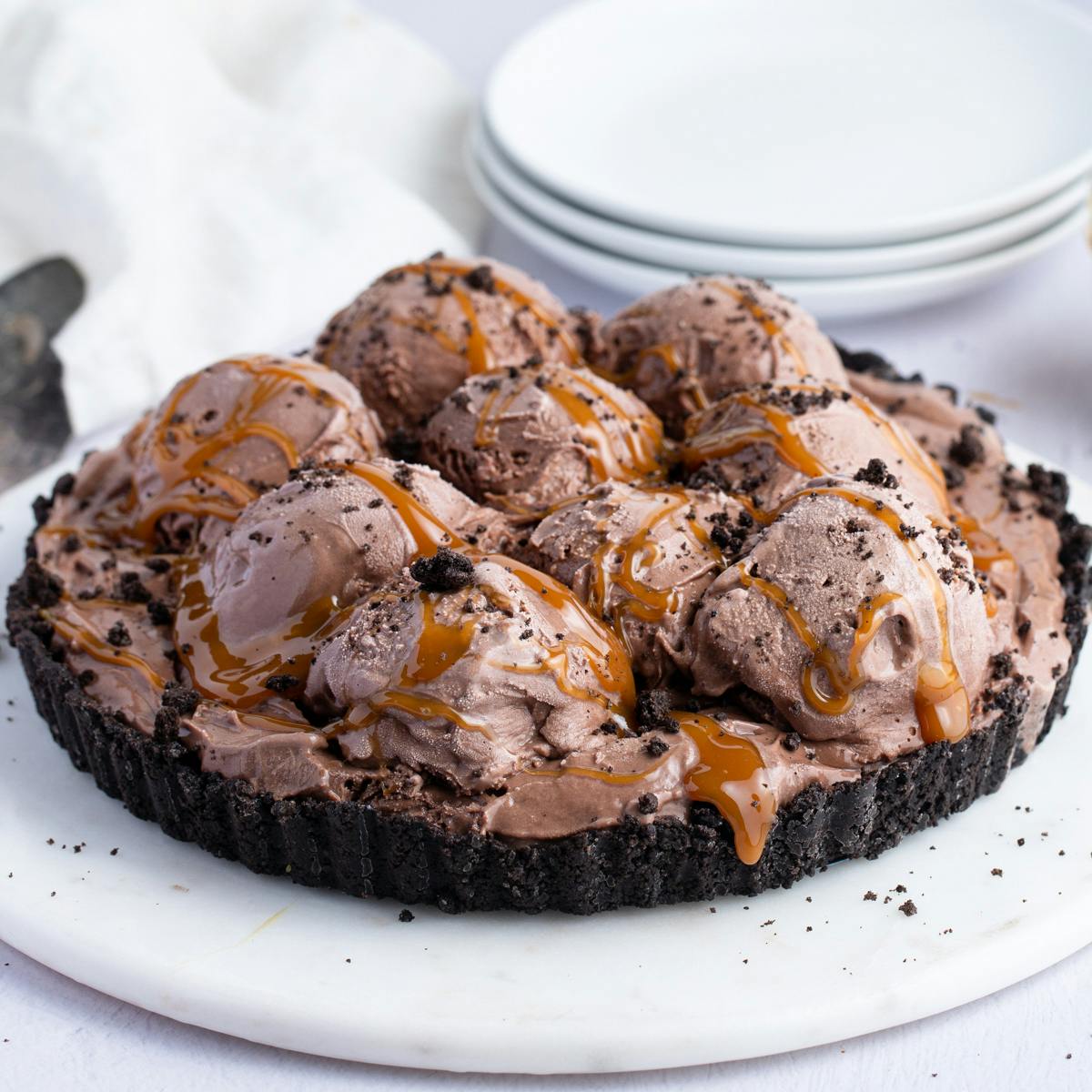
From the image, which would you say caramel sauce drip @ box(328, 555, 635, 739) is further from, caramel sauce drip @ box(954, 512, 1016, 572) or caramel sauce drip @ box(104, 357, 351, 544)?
caramel sauce drip @ box(954, 512, 1016, 572)

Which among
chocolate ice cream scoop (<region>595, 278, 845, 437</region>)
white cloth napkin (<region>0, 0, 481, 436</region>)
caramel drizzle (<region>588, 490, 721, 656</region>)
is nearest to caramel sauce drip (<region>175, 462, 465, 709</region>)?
caramel drizzle (<region>588, 490, 721, 656</region>)

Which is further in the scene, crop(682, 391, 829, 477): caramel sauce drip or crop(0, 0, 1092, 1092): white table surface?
crop(682, 391, 829, 477): caramel sauce drip

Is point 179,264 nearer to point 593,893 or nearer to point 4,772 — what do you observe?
point 4,772

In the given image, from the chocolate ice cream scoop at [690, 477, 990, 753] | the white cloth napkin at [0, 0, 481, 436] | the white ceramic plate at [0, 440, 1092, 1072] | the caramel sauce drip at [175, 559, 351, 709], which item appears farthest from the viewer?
the white cloth napkin at [0, 0, 481, 436]

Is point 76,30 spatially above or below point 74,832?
above

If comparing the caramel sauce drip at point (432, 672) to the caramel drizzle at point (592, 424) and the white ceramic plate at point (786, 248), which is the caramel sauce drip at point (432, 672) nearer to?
the caramel drizzle at point (592, 424)

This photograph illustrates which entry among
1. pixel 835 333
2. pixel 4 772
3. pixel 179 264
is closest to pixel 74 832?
pixel 4 772

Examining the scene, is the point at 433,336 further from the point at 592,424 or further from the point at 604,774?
the point at 604,774

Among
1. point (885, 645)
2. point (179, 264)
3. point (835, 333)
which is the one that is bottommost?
point (835, 333)
